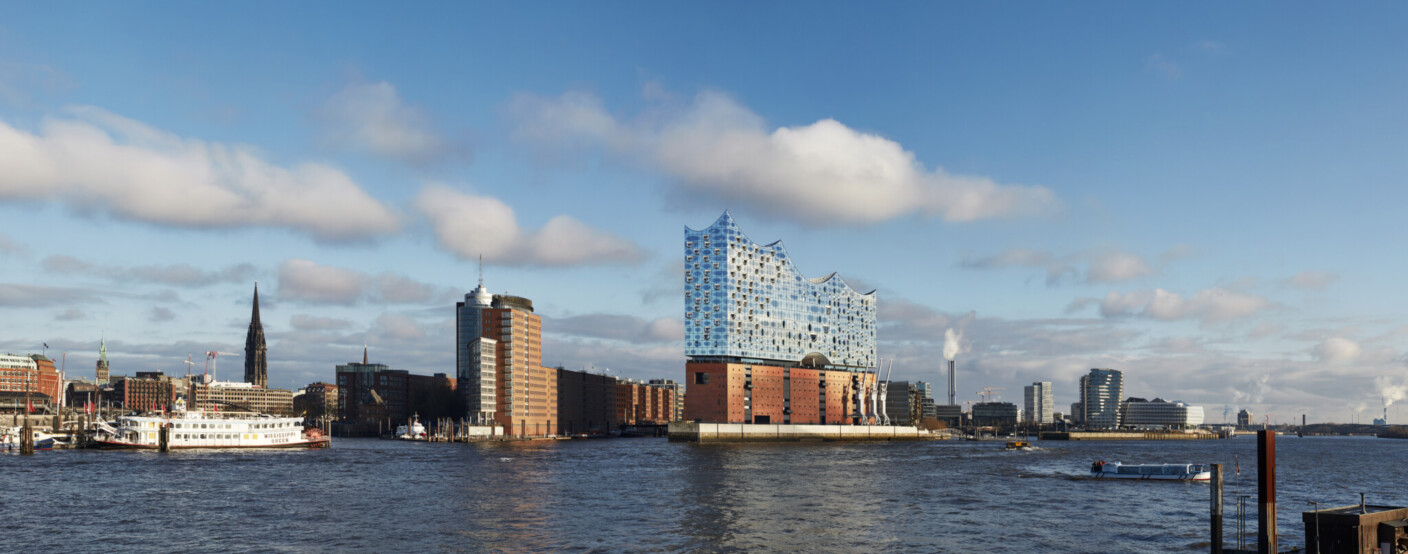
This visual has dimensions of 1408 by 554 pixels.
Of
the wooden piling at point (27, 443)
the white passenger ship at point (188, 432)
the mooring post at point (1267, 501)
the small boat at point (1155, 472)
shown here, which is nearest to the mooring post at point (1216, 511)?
the mooring post at point (1267, 501)

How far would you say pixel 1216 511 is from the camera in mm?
45125

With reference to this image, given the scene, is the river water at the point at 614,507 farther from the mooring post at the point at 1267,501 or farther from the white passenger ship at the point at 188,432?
the white passenger ship at the point at 188,432

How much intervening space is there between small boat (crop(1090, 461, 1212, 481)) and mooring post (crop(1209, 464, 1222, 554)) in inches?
2491

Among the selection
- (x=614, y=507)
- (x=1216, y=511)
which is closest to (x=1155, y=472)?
(x=614, y=507)

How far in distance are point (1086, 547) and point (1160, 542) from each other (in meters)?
5.77

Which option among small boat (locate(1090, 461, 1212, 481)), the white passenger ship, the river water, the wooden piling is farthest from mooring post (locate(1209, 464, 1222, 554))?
the white passenger ship

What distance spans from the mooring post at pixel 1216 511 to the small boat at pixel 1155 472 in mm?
63274

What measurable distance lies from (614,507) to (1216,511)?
133 feet

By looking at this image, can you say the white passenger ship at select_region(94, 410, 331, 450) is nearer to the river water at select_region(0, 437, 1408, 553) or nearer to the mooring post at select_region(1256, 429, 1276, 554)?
the river water at select_region(0, 437, 1408, 553)

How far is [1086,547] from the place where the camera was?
54.6 m

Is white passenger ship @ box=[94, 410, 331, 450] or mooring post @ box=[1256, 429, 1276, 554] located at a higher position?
mooring post @ box=[1256, 429, 1276, 554]

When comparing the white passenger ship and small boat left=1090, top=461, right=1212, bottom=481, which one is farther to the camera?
the white passenger ship

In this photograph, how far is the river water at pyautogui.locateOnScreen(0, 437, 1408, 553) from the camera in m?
55.7

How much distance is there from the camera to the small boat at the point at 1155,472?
105375 mm
